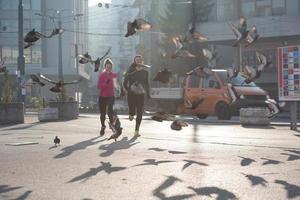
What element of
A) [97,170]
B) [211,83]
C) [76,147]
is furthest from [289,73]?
[97,170]

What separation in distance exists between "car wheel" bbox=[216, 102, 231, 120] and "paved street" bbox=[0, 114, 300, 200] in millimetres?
9968

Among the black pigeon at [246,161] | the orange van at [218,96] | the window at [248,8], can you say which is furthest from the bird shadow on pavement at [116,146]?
the window at [248,8]

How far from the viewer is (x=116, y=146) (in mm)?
11867

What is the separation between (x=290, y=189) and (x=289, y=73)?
10861 millimetres

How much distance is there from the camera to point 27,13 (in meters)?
77.4

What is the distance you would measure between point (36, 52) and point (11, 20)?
5001mm

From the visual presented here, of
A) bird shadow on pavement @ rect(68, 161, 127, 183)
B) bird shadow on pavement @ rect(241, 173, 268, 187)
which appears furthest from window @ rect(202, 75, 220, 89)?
bird shadow on pavement @ rect(241, 173, 268, 187)

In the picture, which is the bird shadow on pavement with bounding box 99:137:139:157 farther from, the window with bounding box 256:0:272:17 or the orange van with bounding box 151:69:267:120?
the window with bounding box 256:0:272:17

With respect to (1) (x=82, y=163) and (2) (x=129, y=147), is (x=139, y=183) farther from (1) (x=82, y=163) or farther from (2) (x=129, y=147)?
(2) (x=129, y=147)

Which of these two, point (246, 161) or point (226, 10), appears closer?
point (246, 161)

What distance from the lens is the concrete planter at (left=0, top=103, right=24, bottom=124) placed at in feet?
66.6

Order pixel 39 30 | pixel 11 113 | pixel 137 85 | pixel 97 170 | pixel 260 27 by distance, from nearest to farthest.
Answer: pixel 97 170, pixel 137 85, pixel 11 113, pixel 260 27, pixel 39 30

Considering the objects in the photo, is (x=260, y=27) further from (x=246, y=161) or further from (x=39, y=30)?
(x=39, y=30)

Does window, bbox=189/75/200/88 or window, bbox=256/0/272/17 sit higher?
window, bbox=256/0/272/17
